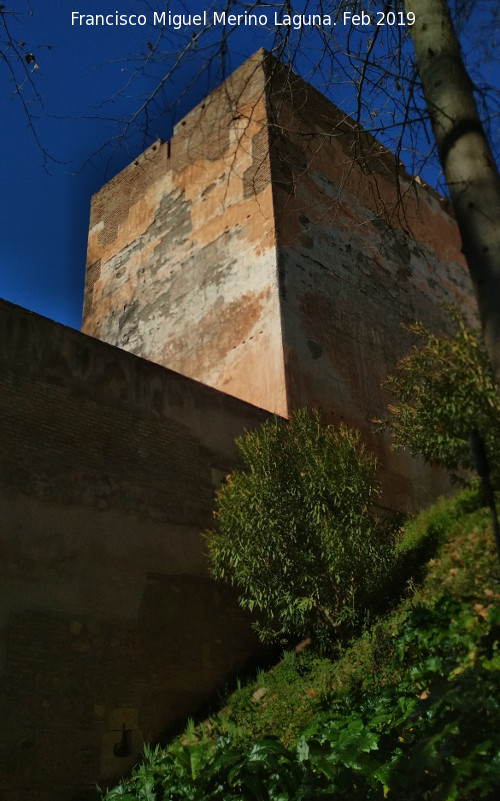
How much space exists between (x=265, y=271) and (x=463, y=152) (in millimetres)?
8469

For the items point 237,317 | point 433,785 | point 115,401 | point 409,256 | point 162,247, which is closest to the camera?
point 433,785

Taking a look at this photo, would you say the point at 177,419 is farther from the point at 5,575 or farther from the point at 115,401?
the point at 5,575

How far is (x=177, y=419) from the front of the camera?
9.17m

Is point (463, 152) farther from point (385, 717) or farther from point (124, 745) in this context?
point (124, 745)

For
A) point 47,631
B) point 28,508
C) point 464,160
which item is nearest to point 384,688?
point 47,631

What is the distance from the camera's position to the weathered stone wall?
6738 millimetres

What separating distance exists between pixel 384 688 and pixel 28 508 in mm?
3807

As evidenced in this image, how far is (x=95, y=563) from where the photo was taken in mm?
7621

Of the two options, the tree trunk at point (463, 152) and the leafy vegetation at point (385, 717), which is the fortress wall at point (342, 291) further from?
the tree trunk at point (463, 152)

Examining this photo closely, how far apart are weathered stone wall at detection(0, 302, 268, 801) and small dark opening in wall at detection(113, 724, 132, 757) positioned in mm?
28

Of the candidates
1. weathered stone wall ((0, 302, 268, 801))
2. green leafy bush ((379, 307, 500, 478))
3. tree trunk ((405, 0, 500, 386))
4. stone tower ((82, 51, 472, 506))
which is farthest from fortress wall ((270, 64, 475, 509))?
tree trunk ((405, 0, 500, 386))

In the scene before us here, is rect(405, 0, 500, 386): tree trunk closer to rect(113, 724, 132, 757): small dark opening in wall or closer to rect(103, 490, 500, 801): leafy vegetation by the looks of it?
rect(103, 490, 500, 801): leafy vegetation

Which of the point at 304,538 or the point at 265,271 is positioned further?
the point at 265,271

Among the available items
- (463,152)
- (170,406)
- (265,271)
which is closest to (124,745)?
(170,406)
